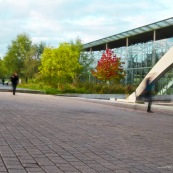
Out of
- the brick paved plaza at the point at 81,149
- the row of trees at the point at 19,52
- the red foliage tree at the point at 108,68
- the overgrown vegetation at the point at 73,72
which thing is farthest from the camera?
the row of trees at the point at 19,52

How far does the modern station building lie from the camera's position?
169ft

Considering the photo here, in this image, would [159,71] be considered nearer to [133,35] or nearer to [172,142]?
[172,142]

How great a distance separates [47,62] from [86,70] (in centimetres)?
1593

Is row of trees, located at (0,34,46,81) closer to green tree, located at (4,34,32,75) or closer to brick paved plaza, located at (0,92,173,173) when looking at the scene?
green tree, located at (4,34,32,75)

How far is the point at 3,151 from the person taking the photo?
20.8 ft

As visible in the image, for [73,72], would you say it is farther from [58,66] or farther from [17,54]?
[17,54]

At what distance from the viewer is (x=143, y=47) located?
2339 inches

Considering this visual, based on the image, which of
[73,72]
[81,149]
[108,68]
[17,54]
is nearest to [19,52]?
[17,54]

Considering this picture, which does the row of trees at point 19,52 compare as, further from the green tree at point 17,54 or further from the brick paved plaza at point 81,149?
the brick paved plaza at point 81,149

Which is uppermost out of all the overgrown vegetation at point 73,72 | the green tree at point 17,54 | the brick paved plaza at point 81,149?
the green tree at point 17,54

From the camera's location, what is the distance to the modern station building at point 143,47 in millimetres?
51500

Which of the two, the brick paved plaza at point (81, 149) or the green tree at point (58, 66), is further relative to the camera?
the green tree at point (58, 66)

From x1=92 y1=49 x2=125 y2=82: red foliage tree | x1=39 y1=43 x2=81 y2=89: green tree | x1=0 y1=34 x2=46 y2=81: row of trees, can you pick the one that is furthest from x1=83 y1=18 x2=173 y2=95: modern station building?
x1=0 y1=34 x2=46 y2=81: row of trees

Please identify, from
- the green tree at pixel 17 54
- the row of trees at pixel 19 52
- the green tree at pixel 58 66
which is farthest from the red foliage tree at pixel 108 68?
the green tree at pixel 17 54
